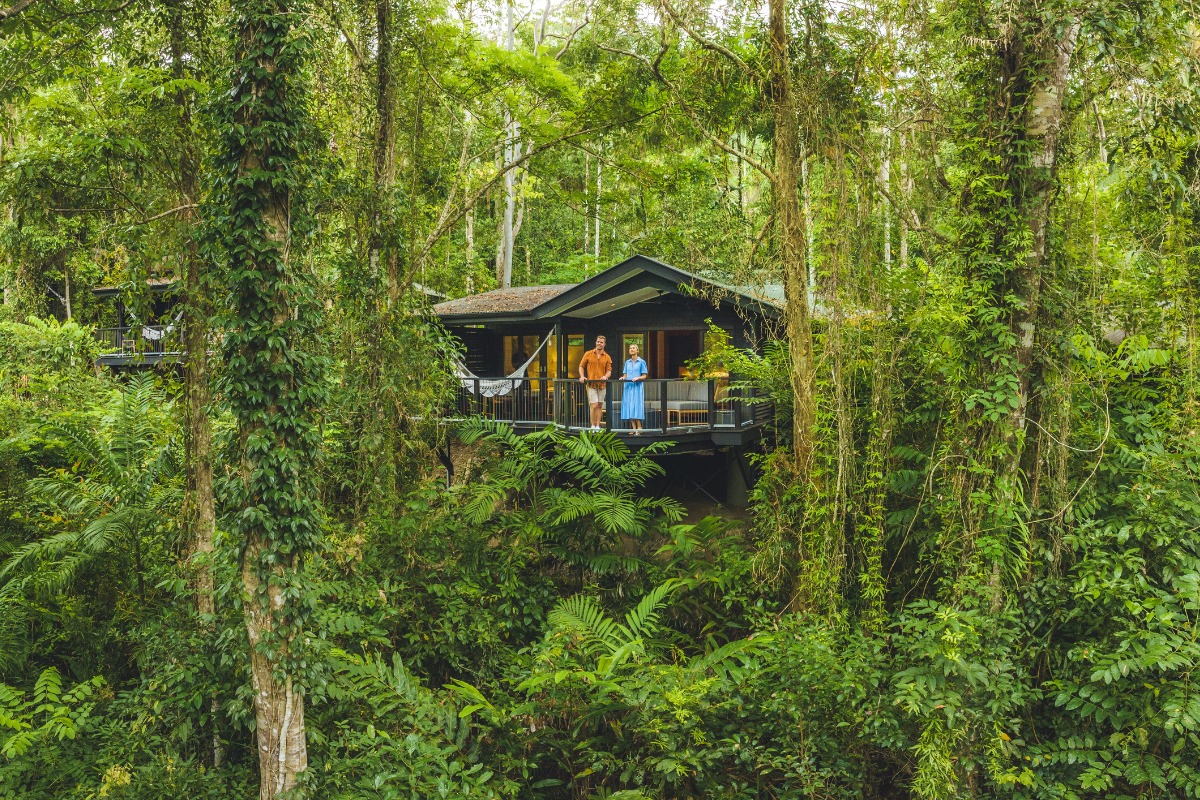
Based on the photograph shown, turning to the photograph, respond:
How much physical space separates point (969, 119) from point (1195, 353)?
8.39 ft

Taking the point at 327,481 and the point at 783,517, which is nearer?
the point at 783,517

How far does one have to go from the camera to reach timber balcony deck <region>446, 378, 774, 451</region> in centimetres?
1063

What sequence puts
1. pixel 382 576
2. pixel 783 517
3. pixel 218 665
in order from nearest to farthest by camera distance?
pixel 218 665
pixel 783 517
pixel 382 576

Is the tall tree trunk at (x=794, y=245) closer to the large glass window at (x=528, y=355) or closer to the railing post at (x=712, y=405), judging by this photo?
the railing post at (x=712, y=405)

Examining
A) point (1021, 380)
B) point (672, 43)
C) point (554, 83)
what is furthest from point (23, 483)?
point (1021, 380)

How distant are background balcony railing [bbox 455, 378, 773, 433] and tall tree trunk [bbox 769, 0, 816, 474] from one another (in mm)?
2871

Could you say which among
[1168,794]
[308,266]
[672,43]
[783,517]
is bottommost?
[1168,794]

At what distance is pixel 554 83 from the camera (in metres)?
10.1

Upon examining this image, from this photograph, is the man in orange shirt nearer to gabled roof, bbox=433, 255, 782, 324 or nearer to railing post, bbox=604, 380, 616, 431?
railing post, bbox=604, 380, 616, 431

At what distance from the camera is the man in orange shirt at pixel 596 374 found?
11.0 metres

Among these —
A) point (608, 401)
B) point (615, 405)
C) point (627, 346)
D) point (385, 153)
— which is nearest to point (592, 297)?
point (627, 346)

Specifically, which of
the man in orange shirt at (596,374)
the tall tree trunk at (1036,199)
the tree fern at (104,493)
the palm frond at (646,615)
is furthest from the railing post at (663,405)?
the tree fern at (104,493)

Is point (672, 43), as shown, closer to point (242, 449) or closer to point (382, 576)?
point (242, 449)

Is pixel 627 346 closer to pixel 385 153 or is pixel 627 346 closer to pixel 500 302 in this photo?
pixel 500 302
